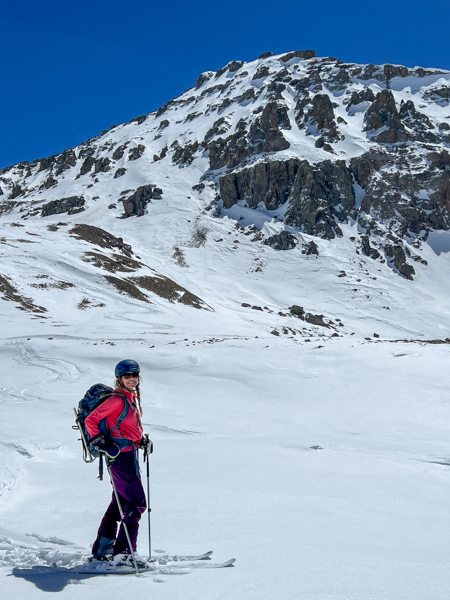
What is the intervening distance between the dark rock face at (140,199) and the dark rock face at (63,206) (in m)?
10.7

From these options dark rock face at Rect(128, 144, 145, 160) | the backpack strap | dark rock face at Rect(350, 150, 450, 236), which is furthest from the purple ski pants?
dark rock face at Rect(128, 144, 145, 160)

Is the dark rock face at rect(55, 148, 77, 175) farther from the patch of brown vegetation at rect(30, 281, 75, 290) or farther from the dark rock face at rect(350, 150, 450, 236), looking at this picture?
the patch of brown vegetation at rect(30, 281, 75, 290)

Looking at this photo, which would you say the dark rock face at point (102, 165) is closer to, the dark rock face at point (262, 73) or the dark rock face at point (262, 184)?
the dark rock face at point (262, 184)

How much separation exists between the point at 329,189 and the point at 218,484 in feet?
250

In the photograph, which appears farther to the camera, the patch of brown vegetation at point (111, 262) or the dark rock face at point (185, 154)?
the dark rock face at point (185, 154)

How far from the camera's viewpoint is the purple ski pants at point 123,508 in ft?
12.9

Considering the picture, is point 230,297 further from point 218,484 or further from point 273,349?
point 218,484

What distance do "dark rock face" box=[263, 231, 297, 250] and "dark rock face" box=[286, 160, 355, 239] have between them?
4509 mm

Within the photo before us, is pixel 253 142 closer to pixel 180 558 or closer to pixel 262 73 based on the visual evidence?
pixel 262 73

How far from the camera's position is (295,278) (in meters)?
58.2

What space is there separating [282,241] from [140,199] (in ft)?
107

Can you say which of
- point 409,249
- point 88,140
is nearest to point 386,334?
point 409,249

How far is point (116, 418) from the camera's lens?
400cm

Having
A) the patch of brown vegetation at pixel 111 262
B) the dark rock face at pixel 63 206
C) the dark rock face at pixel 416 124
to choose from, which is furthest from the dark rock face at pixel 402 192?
the dark rock face at pixel 63 206
